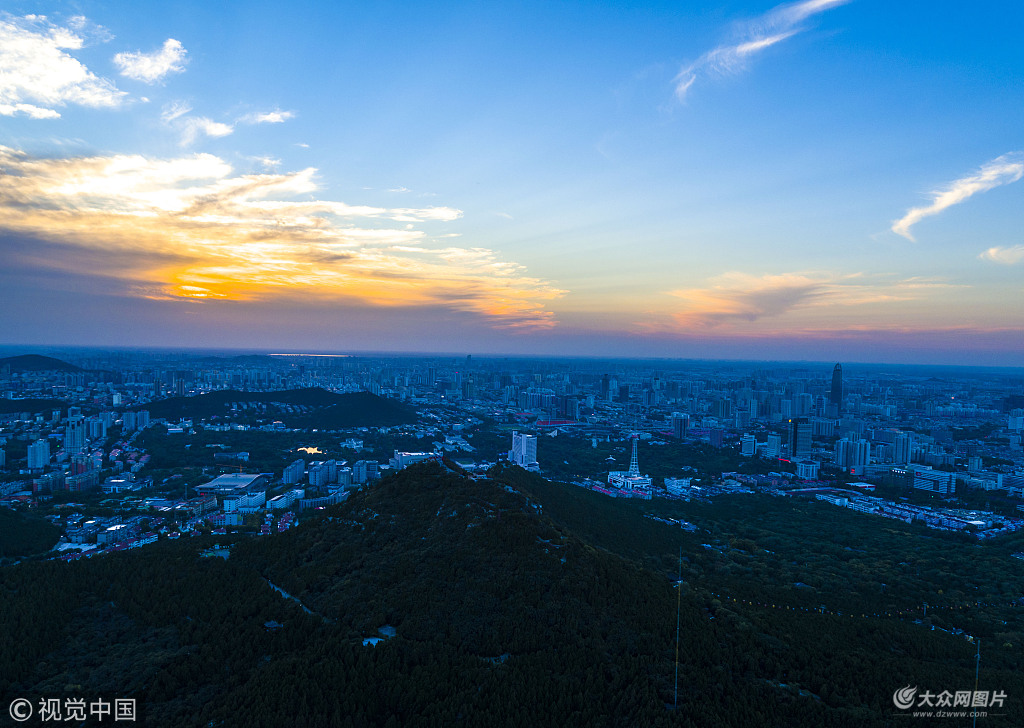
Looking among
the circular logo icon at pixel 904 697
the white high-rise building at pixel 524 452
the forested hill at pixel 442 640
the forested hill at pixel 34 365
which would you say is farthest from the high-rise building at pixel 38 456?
the forested hill at pixel 34 365

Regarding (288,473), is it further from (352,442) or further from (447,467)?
(447,467)

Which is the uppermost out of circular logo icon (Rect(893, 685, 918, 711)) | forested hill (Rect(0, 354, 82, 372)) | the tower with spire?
forested hill (Rect(0, 354, 82, 372))

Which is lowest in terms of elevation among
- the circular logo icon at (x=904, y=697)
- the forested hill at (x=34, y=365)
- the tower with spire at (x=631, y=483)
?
the tower with spire at (x=631, y=483)

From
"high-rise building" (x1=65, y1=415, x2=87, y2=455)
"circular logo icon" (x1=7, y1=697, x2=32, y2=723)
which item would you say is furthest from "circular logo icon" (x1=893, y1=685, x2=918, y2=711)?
"high-rise building" (x1=65, y1=415, x2=87, y2=455)

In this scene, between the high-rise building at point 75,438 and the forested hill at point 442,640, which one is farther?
the high-rise building at point 75,438

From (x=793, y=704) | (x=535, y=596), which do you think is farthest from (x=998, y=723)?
(x=535, y=596)

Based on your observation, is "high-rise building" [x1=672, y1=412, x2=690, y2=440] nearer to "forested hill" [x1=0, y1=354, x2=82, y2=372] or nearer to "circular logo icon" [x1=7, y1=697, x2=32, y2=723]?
"circular logo icon" [x1=7, y1=697, x2=32, y2=723]

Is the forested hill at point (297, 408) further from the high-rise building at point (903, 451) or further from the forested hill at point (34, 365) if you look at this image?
the high-rise building at point (903, 451)
